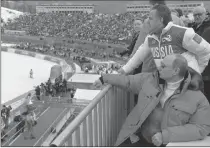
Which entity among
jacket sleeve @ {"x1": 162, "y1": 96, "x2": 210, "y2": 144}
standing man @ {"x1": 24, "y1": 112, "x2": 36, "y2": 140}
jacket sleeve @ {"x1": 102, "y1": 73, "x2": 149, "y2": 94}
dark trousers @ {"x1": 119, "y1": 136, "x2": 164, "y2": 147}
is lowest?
standing man @ {"x1": 24, "y1": 112, "x2": 36, "y2": 140}

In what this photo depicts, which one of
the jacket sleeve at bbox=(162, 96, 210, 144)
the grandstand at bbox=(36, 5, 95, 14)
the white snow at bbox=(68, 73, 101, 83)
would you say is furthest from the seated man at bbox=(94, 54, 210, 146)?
the grandstand at bbox=(36, 5, 95, 14)

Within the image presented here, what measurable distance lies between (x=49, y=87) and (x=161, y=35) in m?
9.97

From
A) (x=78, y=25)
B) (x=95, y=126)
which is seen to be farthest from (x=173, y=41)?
(x=78, y=25)

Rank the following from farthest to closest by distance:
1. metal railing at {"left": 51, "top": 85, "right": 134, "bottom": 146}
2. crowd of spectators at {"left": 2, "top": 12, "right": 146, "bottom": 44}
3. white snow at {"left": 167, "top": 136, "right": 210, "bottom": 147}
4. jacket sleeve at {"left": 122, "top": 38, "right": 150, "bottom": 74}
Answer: crowd of spectators at {"left": 2, "top": 12, "right": 146, "bottom": 44} < jacket sleeve at {"left": 122, "top": 38, "right": 150, "bottom": 74} < white snow at {"left": 167, "top": 136, "right": 210, "bottom": 147} < metal railing at {"left": 51, "top": 85, "right": 134, "bottom": 146}

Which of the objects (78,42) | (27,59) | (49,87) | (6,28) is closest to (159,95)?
(49,87)

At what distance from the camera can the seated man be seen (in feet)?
6.29

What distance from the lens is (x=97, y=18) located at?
47.3m

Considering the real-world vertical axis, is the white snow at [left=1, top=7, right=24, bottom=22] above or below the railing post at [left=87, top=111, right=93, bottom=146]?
above

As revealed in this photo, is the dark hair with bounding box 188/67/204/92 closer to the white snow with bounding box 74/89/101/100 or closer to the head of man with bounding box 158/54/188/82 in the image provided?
the head of man with bounding box 158/54/188/82

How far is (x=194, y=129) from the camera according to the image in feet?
6.19

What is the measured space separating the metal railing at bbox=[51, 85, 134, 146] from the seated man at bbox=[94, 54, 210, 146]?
195 millimetres

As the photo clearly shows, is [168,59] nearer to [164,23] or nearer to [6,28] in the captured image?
[164,23]

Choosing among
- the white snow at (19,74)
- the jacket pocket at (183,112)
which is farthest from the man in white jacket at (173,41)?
the white snow at (19,74)

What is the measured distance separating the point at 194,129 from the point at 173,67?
0.43 m
